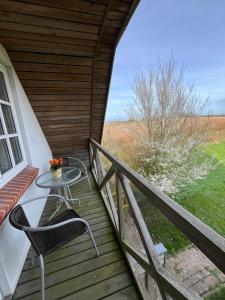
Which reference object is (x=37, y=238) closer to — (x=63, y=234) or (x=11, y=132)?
(x=63, y=234)

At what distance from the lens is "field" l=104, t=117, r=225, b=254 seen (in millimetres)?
4059

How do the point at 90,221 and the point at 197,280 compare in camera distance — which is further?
the point at 197,280

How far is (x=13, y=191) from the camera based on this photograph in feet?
4.74

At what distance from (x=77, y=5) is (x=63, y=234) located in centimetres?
197

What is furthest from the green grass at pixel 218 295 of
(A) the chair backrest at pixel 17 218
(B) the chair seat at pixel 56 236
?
(A) the chair backrest at pixel 17 218

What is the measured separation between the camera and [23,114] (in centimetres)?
224

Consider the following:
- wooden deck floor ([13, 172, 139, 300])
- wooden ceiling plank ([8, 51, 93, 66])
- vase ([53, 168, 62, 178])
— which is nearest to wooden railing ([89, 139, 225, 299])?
wooden deck floor ([13, 172, 139, 300])

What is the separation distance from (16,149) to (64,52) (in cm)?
133

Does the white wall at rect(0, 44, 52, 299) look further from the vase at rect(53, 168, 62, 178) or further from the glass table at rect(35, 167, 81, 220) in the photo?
→ the vase at rect(53, 168, 62, 178)

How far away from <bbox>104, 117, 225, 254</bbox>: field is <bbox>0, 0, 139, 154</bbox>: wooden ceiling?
2.82 metres

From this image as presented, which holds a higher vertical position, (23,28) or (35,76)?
(23,28)

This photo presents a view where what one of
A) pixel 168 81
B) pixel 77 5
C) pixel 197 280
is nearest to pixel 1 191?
pixel 77 5

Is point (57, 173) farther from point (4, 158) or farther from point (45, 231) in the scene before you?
point (45, 231)

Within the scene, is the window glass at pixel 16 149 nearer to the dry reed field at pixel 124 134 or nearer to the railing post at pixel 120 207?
the railing post at pixel 120 207
